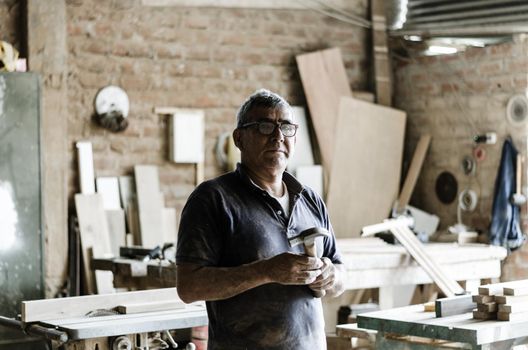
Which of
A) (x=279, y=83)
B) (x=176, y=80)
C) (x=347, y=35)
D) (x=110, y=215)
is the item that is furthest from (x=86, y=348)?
(x=347, y=35)

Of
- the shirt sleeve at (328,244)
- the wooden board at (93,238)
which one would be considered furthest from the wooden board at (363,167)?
the shirt sleeve at (328,244)

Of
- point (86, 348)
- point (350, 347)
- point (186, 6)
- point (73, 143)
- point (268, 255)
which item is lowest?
point (350, 347)

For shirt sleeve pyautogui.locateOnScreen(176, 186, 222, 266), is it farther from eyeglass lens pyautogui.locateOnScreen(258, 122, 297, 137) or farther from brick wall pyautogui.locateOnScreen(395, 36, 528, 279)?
brick wall pyautogui.locateOnScreen(395, 36, 528, 279)

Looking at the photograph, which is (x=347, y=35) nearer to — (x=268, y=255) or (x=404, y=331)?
(x=404, y=331)

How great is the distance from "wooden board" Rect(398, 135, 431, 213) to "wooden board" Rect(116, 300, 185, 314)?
12.6 feet

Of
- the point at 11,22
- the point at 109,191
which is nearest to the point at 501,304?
the point at 109,191

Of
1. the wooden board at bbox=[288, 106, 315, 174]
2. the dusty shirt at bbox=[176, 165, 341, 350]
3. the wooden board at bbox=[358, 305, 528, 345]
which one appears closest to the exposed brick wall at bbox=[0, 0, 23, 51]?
the wooden board at bbox=[288, 106, 315, 174]

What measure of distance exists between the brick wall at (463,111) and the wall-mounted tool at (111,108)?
2600 millimetres

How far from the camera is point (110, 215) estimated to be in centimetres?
689

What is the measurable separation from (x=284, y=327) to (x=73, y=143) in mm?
4070

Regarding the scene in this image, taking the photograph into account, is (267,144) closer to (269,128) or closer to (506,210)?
(269,128)

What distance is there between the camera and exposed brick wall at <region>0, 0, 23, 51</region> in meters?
6.66

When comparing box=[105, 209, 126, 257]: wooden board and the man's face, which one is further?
box=[105, 209, 126, 257]: wooden board

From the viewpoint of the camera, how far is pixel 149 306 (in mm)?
4352
